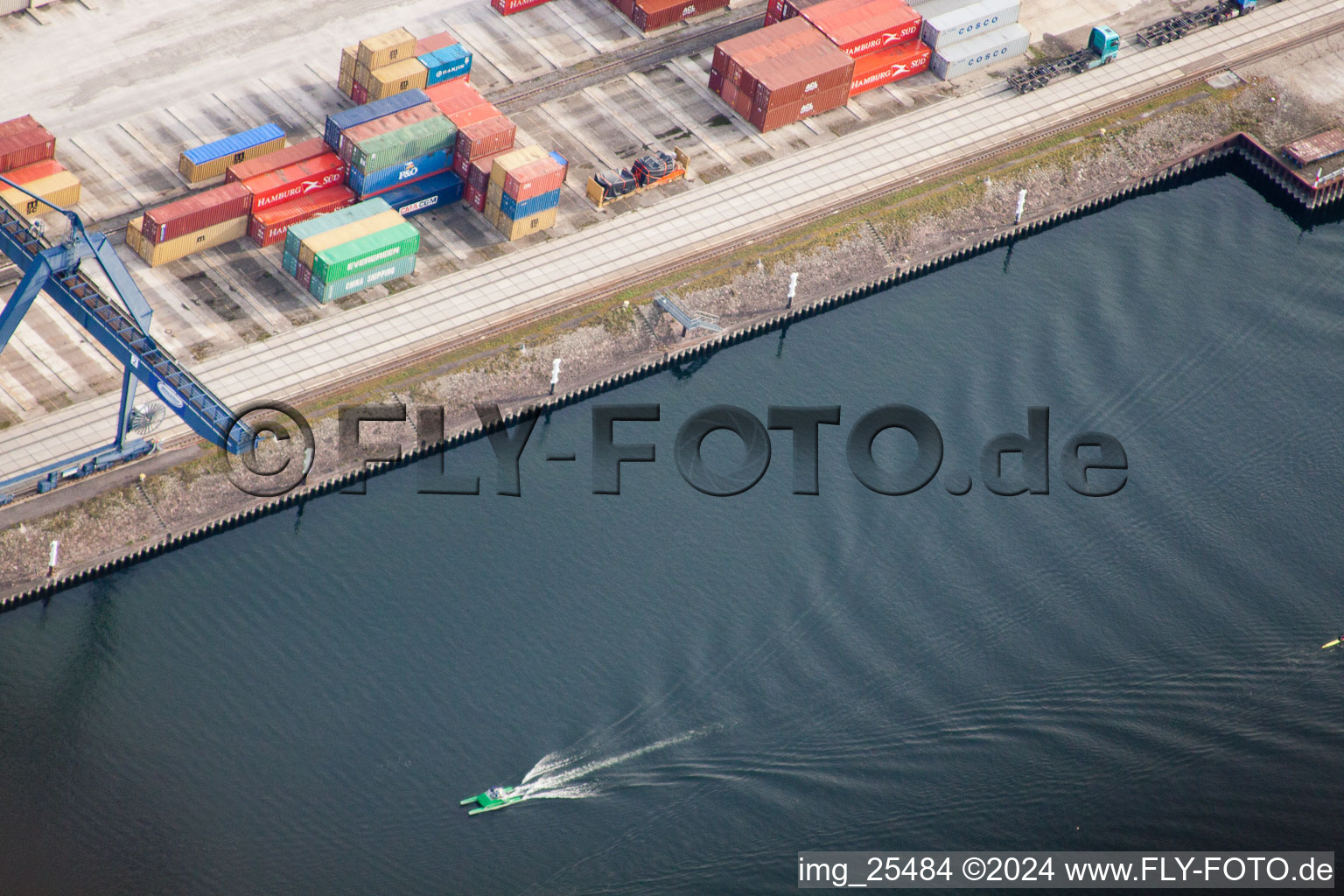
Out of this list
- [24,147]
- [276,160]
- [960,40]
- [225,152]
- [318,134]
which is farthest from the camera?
[960,40]

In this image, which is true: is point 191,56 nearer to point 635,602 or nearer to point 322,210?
point 322,210

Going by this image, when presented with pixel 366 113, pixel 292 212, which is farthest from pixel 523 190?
pixel 292 212

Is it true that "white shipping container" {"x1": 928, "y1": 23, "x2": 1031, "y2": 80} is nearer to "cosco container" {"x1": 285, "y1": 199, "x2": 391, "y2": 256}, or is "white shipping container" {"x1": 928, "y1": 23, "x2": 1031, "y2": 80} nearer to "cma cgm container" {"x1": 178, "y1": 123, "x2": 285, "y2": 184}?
"cosco container" {"x1": 285, "y1": 199, "x2": 391, "y2": 256}

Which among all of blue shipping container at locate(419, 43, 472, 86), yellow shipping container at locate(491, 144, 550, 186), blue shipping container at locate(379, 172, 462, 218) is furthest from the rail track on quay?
blue shipping container at locate(419, 43, 472, 86)

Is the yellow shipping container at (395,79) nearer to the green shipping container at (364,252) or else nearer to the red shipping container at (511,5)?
the red shipping container at (511,5)

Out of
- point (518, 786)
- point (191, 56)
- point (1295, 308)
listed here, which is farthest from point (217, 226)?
point (1295, 308)

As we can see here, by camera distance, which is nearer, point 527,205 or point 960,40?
point 527,205

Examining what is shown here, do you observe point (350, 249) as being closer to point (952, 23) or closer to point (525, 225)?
point (525, 225)
